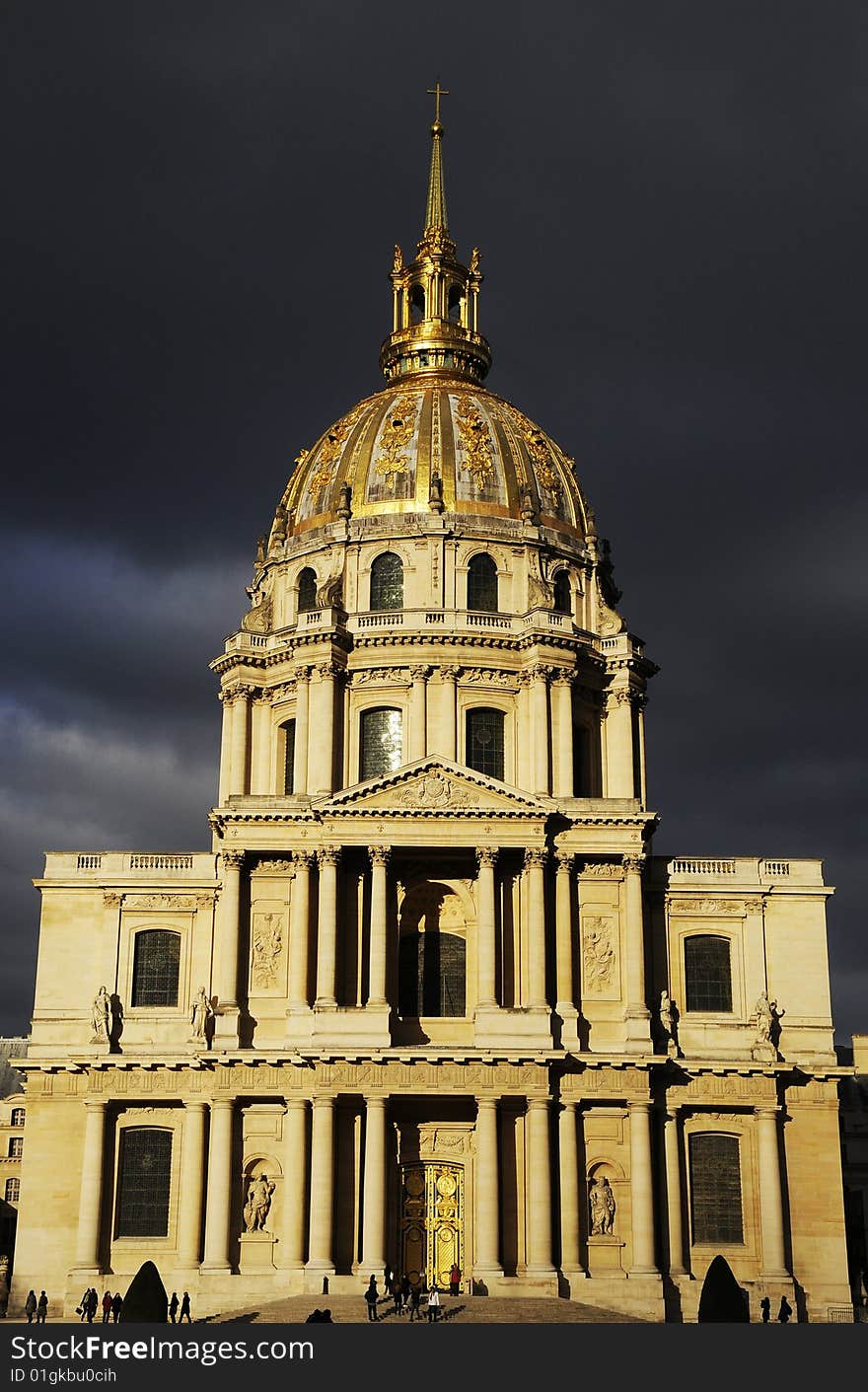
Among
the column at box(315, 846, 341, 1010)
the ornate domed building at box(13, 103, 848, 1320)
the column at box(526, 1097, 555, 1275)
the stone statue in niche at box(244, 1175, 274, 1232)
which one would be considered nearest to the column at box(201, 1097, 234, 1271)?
the ornate domed building at box(13, 103, 848, 1320)

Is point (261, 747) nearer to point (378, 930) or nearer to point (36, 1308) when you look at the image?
point (378, 930)

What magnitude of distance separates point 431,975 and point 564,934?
15.5 ft

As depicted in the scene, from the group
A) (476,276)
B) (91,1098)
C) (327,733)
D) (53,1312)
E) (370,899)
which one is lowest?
(53,1312)

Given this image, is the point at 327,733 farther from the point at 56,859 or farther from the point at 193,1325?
the point at 193,1325

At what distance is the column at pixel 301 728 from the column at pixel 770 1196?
65.0ft

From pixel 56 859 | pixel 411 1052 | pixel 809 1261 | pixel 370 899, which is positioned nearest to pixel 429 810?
pixel 370 899

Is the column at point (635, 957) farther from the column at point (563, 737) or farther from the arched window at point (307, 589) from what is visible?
the arched window at point (307, 589)

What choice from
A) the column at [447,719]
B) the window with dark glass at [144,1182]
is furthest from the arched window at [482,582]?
the window with dark glass at [144,1182]

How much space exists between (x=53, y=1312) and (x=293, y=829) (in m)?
16.5

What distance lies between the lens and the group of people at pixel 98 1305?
51.1m

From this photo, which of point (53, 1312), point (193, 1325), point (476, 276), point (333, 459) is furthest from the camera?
point (476, 276)

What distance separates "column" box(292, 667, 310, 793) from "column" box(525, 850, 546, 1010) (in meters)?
10.7

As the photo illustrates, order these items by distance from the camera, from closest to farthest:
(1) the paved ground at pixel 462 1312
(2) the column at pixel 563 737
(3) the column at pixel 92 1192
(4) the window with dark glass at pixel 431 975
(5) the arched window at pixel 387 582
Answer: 1. (1) the paved ground at pixel 462 1312
2. (3) the column at pixel 92 1192
3. (4) the window with dark glass at pixel 431 975
4. (2) the column at pixel 563 737
5. (5) the arched window at pixel 387 582

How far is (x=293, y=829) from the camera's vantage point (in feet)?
201
